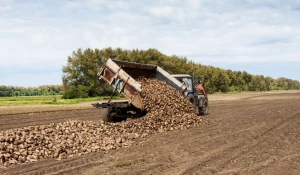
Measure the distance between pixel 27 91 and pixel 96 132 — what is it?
8711 cm

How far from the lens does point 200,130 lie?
13.1 m

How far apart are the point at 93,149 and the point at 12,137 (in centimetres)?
230

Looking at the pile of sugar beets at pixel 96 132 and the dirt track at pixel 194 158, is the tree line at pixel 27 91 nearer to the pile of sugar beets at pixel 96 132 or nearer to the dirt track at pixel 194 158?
the pile of sugar beets at pixel 96 132

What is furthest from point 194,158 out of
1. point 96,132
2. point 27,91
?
point 27,91

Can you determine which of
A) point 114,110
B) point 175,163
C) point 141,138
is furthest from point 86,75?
point 175,163

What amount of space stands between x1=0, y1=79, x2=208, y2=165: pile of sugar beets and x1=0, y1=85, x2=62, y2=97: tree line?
8054 centimetres

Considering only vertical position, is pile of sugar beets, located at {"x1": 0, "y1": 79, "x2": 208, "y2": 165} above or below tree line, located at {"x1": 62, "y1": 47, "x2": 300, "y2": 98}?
below

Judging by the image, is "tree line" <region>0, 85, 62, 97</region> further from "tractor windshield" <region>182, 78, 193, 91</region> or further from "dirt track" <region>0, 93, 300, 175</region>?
"dirt track" <region>0, 93, 300, 175</region>

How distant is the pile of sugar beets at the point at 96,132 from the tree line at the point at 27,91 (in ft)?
→ 264

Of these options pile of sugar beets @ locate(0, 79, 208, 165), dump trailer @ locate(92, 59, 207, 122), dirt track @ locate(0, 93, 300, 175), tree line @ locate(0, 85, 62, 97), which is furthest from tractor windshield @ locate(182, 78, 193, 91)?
tree line @ locate(0, 85, 62, 97)

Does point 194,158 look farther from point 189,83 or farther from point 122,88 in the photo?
point 189,83

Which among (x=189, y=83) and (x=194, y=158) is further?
(x=189, y=83)

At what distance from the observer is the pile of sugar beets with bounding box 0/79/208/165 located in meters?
9.02

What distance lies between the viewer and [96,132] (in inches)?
446
